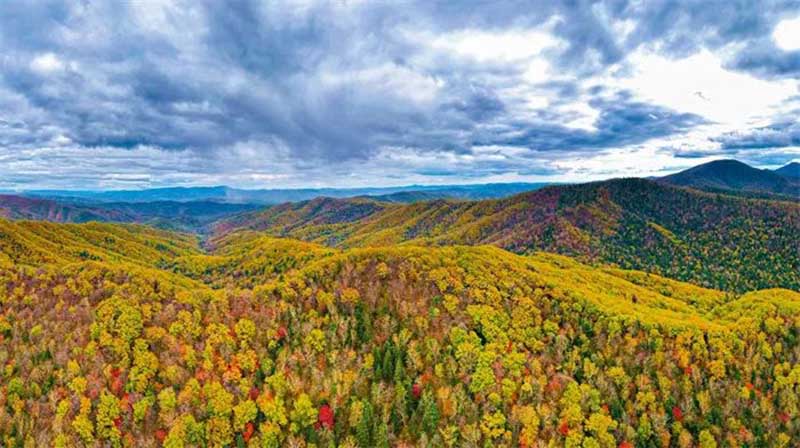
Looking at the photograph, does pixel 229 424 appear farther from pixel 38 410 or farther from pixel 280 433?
pixel 38 410

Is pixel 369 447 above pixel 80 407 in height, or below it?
below

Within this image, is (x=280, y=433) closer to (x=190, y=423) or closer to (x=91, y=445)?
(x=190, y=423)

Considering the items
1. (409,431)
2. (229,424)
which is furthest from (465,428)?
(229,424)

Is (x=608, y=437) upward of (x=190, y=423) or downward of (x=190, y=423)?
downward

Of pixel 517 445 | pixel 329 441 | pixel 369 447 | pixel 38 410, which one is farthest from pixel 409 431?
pixel 38 410

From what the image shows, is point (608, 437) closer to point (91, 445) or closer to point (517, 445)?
point (517, 445)

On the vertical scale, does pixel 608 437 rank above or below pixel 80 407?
below

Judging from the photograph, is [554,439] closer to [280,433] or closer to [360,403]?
[360,403]

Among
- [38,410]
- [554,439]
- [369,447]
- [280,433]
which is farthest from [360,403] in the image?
[38,410]
